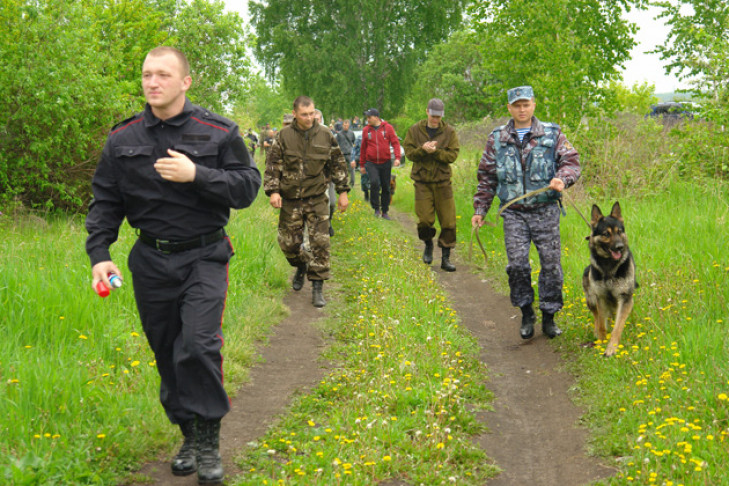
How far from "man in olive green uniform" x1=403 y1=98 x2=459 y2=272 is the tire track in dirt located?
2.15m

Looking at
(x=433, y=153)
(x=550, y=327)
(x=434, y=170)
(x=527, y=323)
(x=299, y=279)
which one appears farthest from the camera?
(x=434, y=170)

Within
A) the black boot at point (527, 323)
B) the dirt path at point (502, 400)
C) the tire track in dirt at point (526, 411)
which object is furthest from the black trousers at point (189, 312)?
the black boot at point (527, 323)

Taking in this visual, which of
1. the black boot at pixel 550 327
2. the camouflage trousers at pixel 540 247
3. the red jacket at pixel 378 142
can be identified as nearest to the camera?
the camouflage trousers at pixel 540 247

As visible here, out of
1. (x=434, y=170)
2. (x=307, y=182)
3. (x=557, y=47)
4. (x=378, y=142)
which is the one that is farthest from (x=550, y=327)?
(x=378, y=142)

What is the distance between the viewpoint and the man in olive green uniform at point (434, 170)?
33.4 ft

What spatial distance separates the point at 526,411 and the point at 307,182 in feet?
13.1

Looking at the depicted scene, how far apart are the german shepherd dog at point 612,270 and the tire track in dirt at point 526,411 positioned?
2.04 feet

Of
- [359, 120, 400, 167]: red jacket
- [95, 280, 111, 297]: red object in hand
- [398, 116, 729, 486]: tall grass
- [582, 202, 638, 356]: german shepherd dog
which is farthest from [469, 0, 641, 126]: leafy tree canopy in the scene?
[95, 280, 111, 297]: red object in hand

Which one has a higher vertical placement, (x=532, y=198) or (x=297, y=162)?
(x=297, y=162)

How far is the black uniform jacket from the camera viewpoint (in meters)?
3.61

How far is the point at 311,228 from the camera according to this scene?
325 inches

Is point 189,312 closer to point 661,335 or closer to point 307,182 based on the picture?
point 661,335

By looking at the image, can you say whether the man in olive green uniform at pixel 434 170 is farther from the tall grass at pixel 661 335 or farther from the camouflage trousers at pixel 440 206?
the tall grass at pixel 661 335

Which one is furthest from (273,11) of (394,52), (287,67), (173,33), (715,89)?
(715,89)
